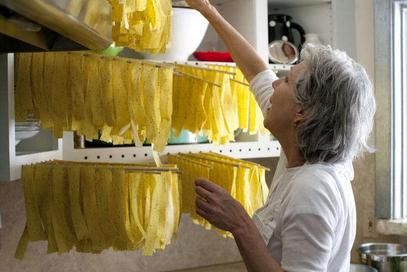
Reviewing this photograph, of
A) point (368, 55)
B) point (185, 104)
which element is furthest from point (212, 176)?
point (368, 55)

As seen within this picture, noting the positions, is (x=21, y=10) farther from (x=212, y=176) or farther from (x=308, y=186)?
(x=212, y=176)

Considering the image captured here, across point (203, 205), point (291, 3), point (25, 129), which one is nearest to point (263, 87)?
point (203, 205)

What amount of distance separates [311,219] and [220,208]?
20cm

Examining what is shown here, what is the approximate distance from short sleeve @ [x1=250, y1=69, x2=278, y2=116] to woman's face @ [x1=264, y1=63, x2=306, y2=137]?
0.28m

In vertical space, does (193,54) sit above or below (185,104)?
above

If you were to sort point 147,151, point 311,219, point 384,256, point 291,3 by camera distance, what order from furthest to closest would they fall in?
point 291,3 < point 384,256 < point 147,151 < point 311,219

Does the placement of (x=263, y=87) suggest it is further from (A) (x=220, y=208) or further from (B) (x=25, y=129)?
(B) (x=25, y=129)

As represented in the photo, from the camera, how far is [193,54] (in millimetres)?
1946

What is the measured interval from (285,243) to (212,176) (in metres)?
0.52

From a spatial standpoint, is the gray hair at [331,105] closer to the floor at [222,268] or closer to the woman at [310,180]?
the woman at [310,180]

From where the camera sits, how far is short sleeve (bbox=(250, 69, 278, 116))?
1597 mm

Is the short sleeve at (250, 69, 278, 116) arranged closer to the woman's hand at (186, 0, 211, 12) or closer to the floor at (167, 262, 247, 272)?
the woman's hand at (186, 0, 211, 12)

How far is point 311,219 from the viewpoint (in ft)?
3.69

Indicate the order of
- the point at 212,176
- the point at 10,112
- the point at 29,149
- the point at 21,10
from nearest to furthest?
the point at 21,10, the point at 10,112, the point at 29,149, the point at 212,176
